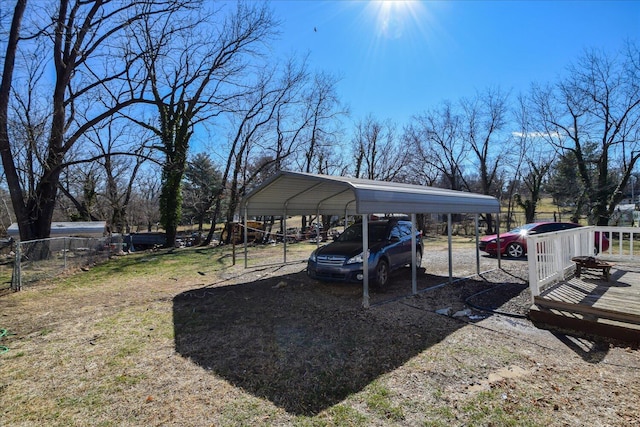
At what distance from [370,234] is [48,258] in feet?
28.7

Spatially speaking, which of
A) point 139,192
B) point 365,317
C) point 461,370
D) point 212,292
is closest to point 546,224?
point 365,317

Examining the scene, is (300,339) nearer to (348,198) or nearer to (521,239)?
(348,198)

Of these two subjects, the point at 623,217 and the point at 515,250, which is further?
the point at 623,217

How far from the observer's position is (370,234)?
7.97m

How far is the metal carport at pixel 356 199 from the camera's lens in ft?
18.7

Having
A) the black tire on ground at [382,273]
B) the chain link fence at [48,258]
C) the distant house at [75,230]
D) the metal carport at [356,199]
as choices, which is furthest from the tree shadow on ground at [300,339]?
the distant house at [75,230]

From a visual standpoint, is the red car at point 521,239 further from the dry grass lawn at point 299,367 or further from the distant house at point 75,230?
the distant house at point 75,230

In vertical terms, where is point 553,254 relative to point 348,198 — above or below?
below

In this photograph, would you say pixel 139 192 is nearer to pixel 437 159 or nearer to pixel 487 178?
pixel 437 159

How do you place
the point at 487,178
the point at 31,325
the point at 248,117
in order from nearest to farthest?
1. the point at 31,325
2. the point at 248,117
3. the point at 487,178

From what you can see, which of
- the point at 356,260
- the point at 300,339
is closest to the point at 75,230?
the point at 356,260

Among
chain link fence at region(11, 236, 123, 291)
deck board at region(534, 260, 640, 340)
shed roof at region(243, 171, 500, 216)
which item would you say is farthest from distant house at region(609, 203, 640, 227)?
chain link fence at region(11, 236, 123, 291)

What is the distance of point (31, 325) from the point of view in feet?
17.2

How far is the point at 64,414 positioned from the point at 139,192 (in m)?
37.7
